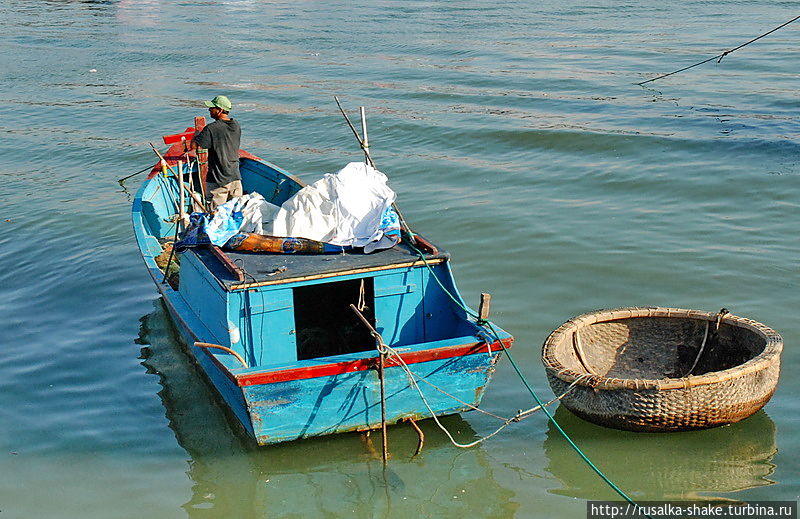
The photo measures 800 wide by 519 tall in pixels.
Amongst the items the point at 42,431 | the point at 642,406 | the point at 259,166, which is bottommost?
the point at 42,431

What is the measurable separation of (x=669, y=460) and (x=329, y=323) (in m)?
3.21

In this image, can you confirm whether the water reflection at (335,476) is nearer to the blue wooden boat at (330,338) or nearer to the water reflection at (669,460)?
the blue wooden boat at (330,338)

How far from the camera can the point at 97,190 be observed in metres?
15.3

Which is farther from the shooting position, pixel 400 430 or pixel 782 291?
pixel 782 291

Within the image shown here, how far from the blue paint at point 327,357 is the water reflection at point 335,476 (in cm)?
27

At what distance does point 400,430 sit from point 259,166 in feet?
17.1

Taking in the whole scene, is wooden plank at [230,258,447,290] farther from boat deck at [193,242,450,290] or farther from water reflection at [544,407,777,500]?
water reflection at [544,407,777,500]

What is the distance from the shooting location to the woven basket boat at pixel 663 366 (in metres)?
→ 6.52

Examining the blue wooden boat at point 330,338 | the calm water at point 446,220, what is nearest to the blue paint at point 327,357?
the blue wooden boat at point 330,338

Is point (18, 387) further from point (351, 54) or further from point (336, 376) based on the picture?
point (351, 54)

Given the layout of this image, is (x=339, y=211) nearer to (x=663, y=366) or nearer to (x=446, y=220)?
(x=663, y=366)

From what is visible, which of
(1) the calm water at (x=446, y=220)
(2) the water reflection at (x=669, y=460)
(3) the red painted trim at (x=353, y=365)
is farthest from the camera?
(1) the calm water at (x=446, y=220)

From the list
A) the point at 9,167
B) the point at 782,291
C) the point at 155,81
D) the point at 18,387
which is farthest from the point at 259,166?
the point at 155,81

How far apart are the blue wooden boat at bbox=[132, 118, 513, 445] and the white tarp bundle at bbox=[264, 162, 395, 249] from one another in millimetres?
310
